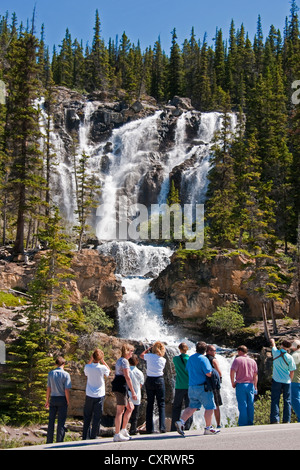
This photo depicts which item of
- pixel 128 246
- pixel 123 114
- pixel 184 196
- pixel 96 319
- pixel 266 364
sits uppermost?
pixel 123 114

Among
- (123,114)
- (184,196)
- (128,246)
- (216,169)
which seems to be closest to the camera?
(128,246)

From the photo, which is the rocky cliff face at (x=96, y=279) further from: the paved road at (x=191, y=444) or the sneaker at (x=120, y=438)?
the paved road at (x=191, y=444)

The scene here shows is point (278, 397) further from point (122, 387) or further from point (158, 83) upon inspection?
point (158, 83)

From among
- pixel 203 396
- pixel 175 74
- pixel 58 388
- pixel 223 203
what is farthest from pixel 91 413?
pixel 175 74

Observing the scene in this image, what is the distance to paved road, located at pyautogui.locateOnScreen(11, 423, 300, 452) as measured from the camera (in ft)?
21.6

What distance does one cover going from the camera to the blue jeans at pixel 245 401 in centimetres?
955

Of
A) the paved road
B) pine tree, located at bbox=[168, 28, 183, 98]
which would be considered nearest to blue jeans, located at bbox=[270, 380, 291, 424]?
the paved road

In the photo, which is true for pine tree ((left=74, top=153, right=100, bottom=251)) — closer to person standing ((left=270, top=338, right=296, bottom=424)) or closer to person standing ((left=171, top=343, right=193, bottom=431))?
person standing ((left=171, top=343, right=193, bottom=431))

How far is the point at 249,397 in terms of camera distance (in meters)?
9.62

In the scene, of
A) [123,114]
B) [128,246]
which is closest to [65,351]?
[128,246]

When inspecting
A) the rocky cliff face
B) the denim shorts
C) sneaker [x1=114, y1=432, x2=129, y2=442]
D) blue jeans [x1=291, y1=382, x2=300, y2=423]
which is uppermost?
the rocky cliff face

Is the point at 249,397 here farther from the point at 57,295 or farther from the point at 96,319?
the point at 96,319

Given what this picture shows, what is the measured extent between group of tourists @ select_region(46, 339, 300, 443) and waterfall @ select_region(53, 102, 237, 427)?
18.5 meters
